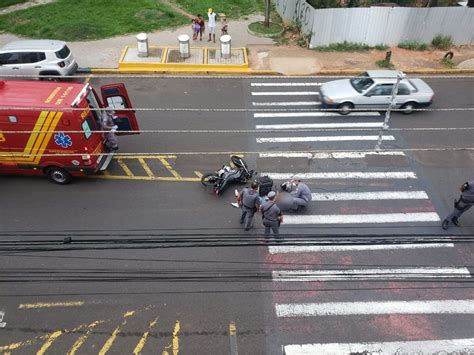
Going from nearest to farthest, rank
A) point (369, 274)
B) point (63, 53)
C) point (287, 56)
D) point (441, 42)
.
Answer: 1. point (369, 274)
2. point (63, 53)
3. point (287, 56)
4. point (441, 42)

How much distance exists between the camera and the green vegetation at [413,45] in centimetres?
2000

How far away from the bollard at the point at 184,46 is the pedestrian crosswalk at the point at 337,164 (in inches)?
172

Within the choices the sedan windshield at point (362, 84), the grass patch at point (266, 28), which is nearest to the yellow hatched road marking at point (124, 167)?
the sedan windshield at point (362, 84)

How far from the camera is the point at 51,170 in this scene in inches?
460

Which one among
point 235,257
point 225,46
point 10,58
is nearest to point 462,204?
point 235,257

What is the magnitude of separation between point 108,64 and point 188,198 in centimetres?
1001

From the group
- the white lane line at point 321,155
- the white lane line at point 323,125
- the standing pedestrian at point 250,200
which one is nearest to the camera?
the standing pedestrian at point 250,200

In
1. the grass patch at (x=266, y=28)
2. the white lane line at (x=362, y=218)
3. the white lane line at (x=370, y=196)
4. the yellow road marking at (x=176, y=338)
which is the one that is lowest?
the yellow road marking at (x=176, y=338)

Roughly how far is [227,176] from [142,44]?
32.3ft

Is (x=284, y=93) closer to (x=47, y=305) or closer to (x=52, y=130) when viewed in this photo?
(x=52, y=130)

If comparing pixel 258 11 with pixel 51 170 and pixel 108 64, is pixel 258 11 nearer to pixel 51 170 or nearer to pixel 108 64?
pixel 108 64

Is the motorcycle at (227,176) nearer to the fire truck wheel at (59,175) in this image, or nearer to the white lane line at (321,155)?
the white lane line at (321,155)

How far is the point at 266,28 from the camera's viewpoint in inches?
864

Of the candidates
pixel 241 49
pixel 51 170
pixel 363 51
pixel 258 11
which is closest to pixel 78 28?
pixel 241 49
